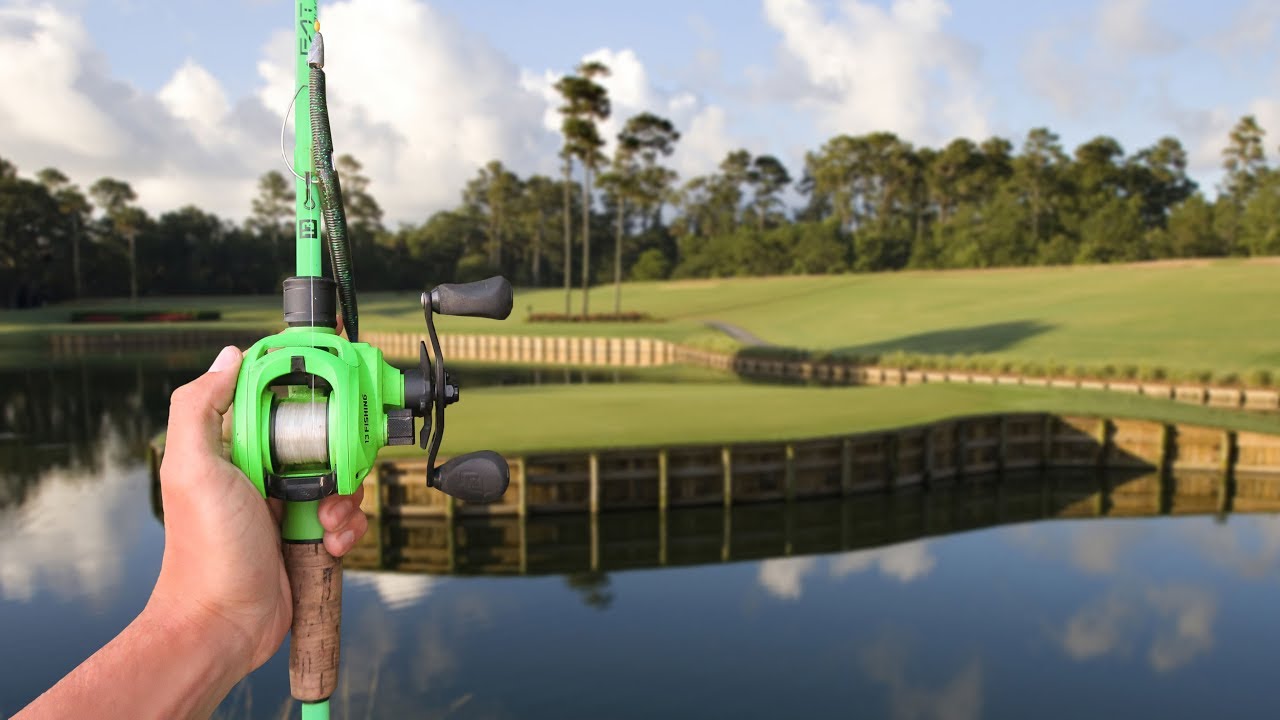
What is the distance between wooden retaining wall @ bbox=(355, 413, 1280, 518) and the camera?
669 inches

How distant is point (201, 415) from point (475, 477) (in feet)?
1.98

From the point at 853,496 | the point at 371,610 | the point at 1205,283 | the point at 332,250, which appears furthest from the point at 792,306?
the point at 332,250

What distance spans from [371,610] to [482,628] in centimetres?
178

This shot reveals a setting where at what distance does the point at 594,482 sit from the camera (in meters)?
17.4

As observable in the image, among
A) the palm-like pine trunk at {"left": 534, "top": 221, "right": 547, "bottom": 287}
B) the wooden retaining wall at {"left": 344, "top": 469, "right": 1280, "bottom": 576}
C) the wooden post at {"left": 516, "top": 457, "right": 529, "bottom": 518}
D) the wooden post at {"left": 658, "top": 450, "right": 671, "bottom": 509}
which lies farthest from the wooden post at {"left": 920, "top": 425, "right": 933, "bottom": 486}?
the palm-like pine trunk at {"left": 534, "top": 221, "right": 547, "bottom": 287}

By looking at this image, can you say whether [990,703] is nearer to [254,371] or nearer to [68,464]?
[254,371]

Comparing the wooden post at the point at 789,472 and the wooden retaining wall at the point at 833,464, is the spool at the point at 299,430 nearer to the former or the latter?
the wooden retaining wall at the point at 833,464

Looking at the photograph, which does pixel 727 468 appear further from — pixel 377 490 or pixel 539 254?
pixel 539 254

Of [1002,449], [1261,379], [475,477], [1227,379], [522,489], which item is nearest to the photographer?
[475,477]

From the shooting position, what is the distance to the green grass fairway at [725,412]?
761 inches

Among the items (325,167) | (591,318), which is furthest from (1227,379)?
(591,318)

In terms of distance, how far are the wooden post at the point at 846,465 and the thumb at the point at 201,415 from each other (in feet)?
59.9

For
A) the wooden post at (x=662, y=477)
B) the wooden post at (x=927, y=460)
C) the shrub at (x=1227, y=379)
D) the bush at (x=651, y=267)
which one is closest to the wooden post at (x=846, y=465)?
the wooden post at (x=927, y=460)

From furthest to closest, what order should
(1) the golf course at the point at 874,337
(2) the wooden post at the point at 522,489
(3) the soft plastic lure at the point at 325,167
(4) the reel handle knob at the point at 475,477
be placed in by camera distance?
(1) the golf course at the point at 874,337 → (2) the wooden post at the point at 522,489 → (4) the reel handle knob at the point at 475,477 → (3) the soft plastic lure at the point at 325,167
